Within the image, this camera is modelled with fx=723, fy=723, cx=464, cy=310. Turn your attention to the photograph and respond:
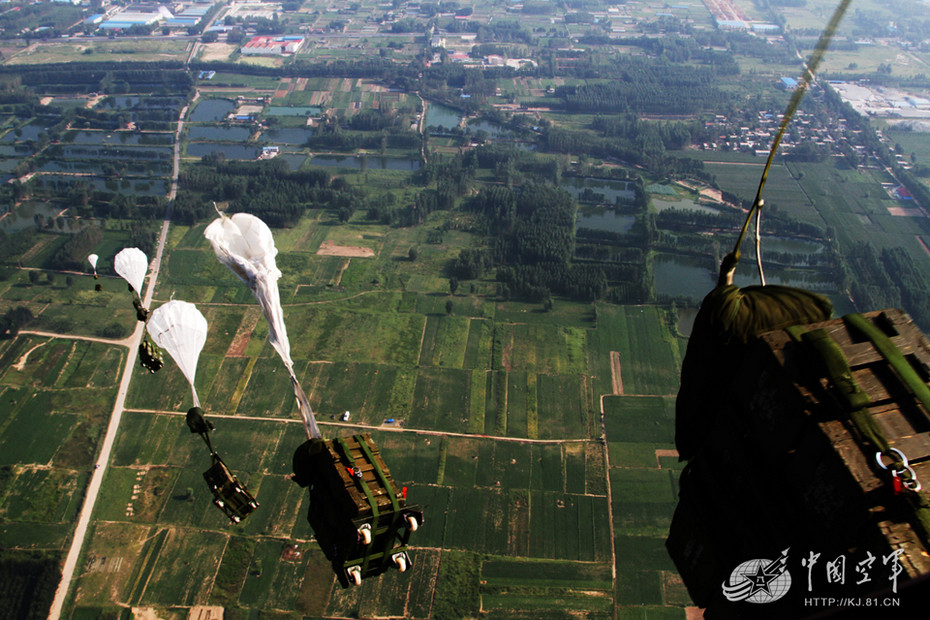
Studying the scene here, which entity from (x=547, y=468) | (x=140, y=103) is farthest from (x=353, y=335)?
(x=140, y=103)

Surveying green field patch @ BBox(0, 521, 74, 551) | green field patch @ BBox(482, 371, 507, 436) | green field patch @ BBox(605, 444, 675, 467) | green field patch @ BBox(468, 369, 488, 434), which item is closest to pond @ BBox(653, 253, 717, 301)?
green field patch @ BBox(482, 371, 507, 436)

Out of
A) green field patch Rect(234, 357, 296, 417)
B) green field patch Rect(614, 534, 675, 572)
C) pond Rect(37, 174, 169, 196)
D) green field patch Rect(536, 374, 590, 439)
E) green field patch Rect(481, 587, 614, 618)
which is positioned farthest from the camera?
pond Rect(37, 174, 169, 196)

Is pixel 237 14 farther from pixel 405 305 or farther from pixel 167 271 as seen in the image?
pixel 405 305

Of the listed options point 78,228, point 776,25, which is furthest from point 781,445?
point 776,25

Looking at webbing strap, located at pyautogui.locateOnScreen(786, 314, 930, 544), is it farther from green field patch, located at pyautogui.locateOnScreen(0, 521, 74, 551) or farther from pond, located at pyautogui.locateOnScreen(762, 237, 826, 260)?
pond, located at pyautogui.locateOnScreen(762, 237, 826, 260)

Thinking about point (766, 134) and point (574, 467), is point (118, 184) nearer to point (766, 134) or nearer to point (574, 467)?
point (574, 467)
